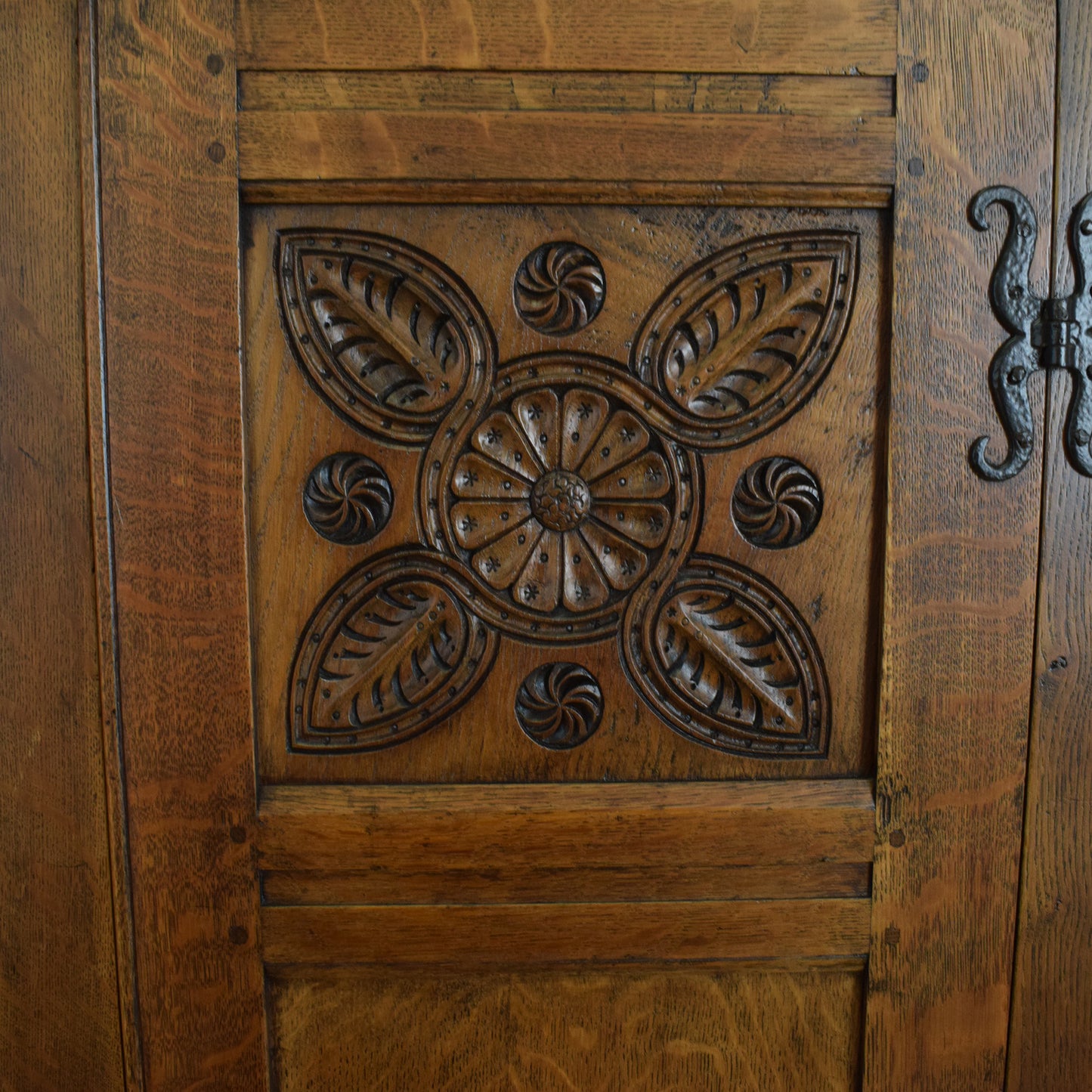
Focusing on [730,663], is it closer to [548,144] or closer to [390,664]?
[390,664]

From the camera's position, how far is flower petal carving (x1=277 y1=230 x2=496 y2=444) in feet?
2.52

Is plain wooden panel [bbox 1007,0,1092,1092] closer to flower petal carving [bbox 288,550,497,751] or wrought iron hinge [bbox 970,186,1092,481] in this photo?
wrought iron hinge [bbox 970,186,1092,481]

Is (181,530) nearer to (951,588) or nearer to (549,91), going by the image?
(549,91)

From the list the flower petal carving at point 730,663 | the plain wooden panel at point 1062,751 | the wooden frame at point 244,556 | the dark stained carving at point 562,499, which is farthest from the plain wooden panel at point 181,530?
the plain wooden panel at point 1062,751

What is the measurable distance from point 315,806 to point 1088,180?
2.93 ft

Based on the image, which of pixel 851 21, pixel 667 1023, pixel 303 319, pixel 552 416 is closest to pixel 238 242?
pixel 303 319

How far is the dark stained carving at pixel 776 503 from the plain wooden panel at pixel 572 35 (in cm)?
35

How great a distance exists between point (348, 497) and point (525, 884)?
1.27 ft

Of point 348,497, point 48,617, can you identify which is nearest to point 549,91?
point 348,497

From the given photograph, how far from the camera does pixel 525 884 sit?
2.56 feet

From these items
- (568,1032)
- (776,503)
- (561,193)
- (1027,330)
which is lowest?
(568,1032)

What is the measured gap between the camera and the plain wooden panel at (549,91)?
2.43 ft

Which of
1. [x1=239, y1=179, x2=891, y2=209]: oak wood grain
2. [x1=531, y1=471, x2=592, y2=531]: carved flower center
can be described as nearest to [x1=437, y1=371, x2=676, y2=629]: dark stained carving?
[x1=531, y1=471, x2=592, y2=531]: carved flower center

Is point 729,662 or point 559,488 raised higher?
point 559,488
